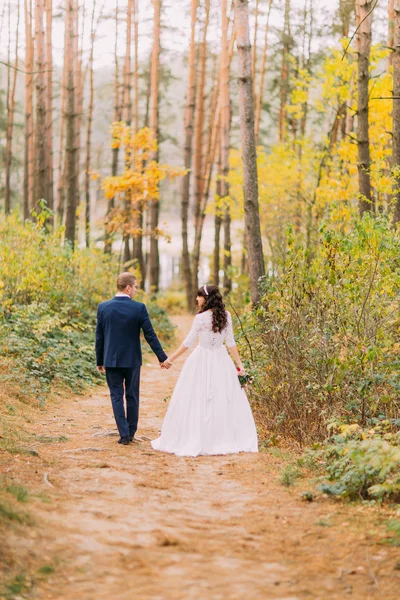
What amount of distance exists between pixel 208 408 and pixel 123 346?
115 cm

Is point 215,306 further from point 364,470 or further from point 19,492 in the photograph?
point 19,492

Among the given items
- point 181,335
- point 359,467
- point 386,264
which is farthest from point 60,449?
point 181,335

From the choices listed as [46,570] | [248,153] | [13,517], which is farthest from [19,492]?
[248,153]

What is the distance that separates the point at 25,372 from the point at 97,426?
2.27 m

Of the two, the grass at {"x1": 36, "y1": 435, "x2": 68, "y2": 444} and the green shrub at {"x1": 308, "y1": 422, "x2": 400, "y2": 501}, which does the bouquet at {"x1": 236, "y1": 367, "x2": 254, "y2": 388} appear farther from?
the grass at {"x1": 36, "y1": 435, "x2": 68, "y2": 444}

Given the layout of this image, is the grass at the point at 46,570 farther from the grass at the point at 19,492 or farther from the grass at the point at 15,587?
the grass at the point at 19,492

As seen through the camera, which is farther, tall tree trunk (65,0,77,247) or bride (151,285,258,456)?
tall tree trunk (65,0,77,247)

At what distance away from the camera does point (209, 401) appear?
7.95 m

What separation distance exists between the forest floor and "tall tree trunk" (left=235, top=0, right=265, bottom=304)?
4343 millimetres

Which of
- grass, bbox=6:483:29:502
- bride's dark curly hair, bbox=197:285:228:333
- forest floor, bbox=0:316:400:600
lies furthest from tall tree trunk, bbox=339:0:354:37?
grass, bbox=6:483:29:502

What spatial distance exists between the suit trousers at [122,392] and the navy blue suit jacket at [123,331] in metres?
0.12

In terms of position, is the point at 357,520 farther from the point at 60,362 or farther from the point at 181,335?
the point at 181,335

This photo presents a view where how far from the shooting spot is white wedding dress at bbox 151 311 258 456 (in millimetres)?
7816

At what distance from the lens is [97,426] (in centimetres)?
902
